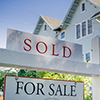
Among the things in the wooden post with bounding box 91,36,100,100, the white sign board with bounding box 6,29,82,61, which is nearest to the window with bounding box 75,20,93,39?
the wooden post with bounding box 91,36,100,100

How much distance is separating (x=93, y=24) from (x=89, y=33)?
74cm

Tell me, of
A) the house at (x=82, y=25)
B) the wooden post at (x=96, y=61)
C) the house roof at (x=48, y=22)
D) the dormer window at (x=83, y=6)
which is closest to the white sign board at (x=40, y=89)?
the wooden post at (x=96, y=61)

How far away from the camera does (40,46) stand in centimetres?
300

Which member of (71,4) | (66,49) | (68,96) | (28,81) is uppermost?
(71,4)

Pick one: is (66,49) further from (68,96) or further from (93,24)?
(93,24)

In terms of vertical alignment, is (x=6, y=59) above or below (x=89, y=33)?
below

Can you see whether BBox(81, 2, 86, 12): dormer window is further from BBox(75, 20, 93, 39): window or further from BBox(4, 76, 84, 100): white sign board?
BBox(4, 76, 84, 100): white sign board

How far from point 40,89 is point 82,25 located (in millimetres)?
12092

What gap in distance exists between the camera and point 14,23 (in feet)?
42.6

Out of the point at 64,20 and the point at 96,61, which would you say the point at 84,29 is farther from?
the point at 96,61

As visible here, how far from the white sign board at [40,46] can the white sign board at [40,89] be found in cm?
43

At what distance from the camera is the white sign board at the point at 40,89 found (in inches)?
105

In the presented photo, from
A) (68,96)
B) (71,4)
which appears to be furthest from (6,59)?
(71,4)

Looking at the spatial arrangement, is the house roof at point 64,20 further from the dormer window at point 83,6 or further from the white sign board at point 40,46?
the white sign board at point 40,46
